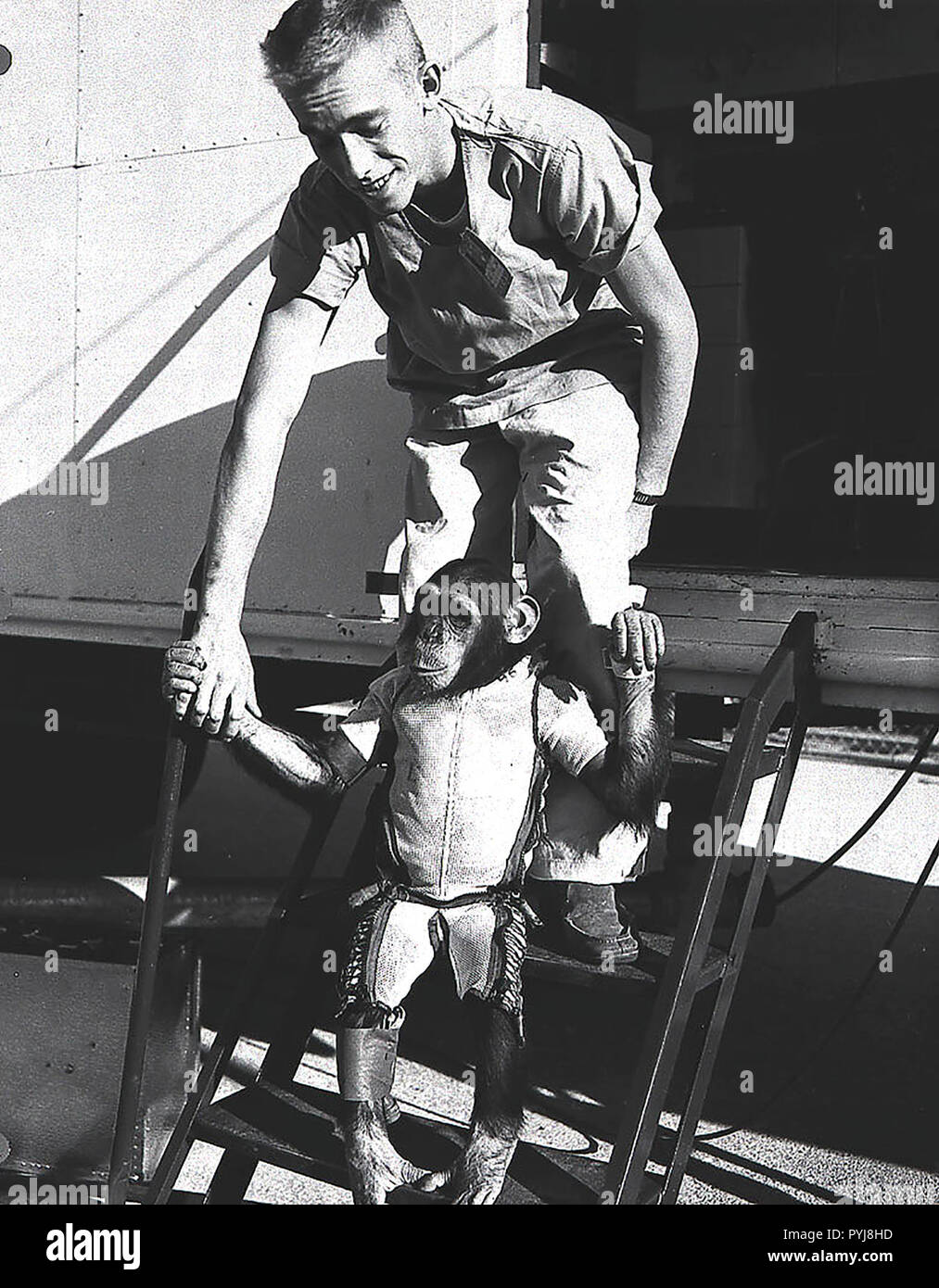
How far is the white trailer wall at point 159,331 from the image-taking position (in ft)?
10.8

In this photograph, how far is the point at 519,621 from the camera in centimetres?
235

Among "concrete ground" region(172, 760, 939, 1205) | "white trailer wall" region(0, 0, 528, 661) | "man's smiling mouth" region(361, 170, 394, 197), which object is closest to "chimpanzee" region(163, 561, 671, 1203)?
"concrete ground" region(172, 760, 939, 1205)

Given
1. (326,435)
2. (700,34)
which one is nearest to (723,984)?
(326,435)

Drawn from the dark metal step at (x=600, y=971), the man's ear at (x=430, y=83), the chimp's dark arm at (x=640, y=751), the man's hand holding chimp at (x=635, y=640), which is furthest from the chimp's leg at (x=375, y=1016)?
the man's ear at (x=430, y=83)

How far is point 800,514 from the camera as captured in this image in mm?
5277

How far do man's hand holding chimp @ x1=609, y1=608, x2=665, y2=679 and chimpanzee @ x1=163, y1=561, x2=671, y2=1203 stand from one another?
0.27ft

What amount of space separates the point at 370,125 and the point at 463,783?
3.39 feet

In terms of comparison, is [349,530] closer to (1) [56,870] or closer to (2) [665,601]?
(2) [665,601]

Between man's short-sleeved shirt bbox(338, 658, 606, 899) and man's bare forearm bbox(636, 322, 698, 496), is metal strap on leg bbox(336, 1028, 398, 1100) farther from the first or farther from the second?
man's bare forearm bbox(636, 322, 698, 496)

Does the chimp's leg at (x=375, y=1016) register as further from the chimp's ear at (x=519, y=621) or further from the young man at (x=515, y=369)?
the chimp's ear at (x=519, y=621)

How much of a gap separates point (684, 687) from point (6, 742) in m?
3.02

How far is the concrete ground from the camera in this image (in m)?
3.21

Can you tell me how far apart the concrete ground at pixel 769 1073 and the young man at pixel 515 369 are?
885 millimetres

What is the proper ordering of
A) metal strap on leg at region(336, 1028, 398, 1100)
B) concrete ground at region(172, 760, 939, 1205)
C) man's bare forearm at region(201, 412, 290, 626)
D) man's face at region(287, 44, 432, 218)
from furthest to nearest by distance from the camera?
concrete ground at region(172, 760, 939, 1205)
man's bare forearm at region(201, 412, 290, 626)
metal strap on leg at region(336, 1028, 398, 1100)
man's face at region(287, 44, 432, 218)
